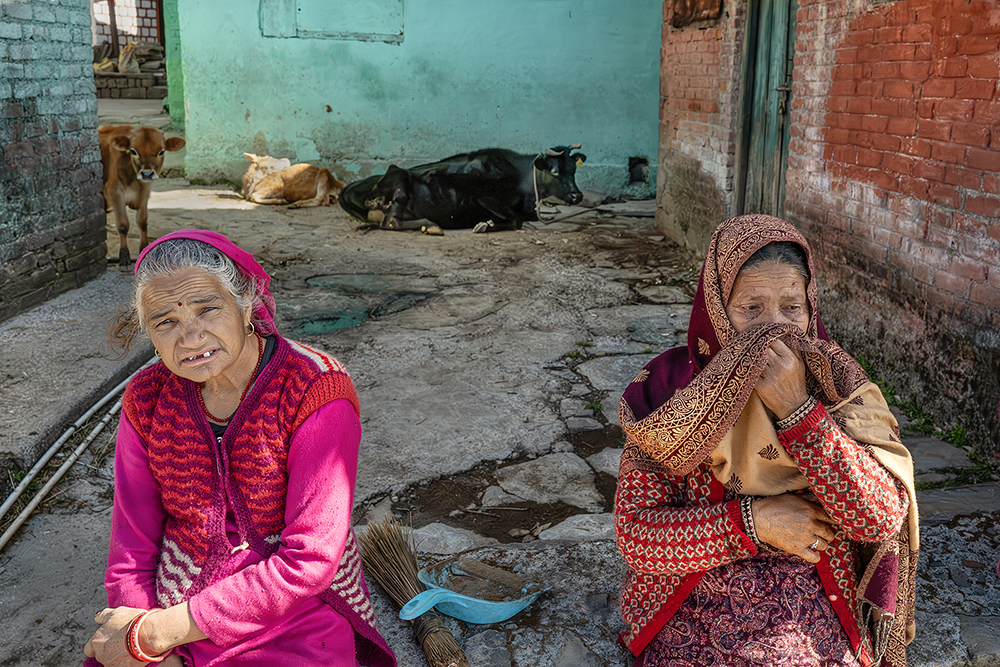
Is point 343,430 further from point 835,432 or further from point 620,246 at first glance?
point 620,246

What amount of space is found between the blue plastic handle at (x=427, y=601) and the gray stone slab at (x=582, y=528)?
28.5 inches

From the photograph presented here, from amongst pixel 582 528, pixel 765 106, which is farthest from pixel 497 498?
pixel 765 106

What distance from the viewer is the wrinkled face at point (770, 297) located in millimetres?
1753

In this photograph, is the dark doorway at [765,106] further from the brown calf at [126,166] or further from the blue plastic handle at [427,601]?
the brown calf at [126,166]

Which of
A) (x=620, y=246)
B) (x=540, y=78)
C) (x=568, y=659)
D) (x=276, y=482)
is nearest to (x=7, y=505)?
(x=276, y=482)

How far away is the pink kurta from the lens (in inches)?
64.1

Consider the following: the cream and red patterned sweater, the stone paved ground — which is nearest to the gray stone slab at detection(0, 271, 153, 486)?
the stone paved ground

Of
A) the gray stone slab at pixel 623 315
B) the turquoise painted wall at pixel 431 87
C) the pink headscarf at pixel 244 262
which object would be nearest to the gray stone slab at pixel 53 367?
the pink headscarf at pixel 244 262

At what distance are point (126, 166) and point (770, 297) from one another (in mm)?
5914

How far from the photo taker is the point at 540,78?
1075 cm

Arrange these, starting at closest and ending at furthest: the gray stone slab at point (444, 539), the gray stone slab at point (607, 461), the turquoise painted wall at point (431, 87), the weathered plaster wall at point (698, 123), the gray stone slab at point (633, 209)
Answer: the gray stone slab at point (444, 539) < the gray stone slab at point (607, 461) < the weathered plaster wall at point (698, 123) < the gray stone slab at point (633, 209) < the turquoise painted wall at point (431, 87)

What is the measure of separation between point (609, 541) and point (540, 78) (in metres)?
9.08

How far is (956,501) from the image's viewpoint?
2969 mm

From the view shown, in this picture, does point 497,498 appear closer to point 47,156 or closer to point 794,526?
point 794,526
